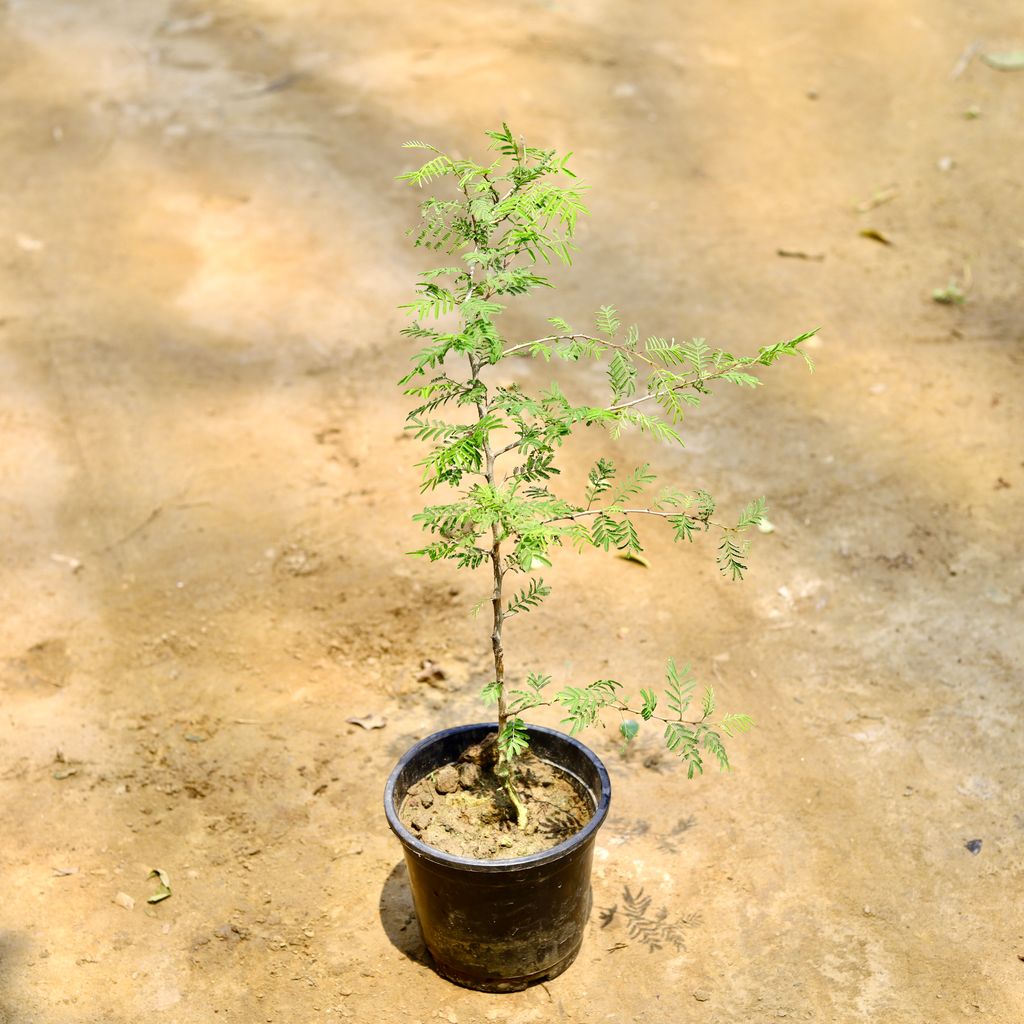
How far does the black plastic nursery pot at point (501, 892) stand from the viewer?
2.89 meters

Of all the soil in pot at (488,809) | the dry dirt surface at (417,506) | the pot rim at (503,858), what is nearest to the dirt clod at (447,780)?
the soil in pot at (488,809)

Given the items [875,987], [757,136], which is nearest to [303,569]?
[875,987]

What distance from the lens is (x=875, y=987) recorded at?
314 cm

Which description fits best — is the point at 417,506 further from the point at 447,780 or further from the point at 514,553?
the point at 514,553

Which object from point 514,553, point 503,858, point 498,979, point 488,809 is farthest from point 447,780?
point 514,553

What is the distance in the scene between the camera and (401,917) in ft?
11.1

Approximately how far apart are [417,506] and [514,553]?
2.26m

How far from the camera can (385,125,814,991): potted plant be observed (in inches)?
→ 102

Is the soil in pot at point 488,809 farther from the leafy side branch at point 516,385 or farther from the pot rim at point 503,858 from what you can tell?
the leafy side branch at point 516,385

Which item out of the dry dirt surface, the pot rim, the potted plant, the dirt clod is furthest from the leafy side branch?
the dry dirt surface

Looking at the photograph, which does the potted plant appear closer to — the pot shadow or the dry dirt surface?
the pot shadow

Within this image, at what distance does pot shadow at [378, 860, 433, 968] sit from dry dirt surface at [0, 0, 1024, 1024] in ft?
0.05

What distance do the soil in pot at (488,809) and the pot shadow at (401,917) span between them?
34cm

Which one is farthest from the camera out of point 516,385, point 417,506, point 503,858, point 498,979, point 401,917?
point 417,506
